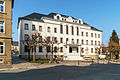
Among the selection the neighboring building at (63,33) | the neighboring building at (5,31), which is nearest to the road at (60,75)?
the neighboring building at (5,31)

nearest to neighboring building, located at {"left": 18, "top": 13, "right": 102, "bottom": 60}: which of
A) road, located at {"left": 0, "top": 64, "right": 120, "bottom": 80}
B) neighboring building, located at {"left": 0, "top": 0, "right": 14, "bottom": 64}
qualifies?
neighboring building, located at {"left": 0, "top": 0, "right": 14, "bottom": 64}

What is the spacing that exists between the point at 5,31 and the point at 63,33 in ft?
75.1

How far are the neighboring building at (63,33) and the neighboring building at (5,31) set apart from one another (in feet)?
42.2

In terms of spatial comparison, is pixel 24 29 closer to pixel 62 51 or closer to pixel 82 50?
pixel 62 51

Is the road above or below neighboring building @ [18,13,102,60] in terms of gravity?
below

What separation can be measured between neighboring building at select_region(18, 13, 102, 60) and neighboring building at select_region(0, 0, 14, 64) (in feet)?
42.2

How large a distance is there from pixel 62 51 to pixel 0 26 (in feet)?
75.8

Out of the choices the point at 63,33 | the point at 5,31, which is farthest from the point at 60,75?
the point at 63,33

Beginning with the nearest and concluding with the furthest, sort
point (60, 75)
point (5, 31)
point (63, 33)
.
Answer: point (60, 75)
point (5, 31)
point (63, 33)

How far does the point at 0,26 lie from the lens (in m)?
19.3

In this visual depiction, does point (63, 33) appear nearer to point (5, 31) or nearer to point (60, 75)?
point (5, 31)

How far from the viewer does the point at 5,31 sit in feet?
63.7

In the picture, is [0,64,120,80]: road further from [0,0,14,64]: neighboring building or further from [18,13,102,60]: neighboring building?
[18,13,102,60]: neighboring building

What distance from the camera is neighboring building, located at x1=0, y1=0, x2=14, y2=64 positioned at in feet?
62.0
